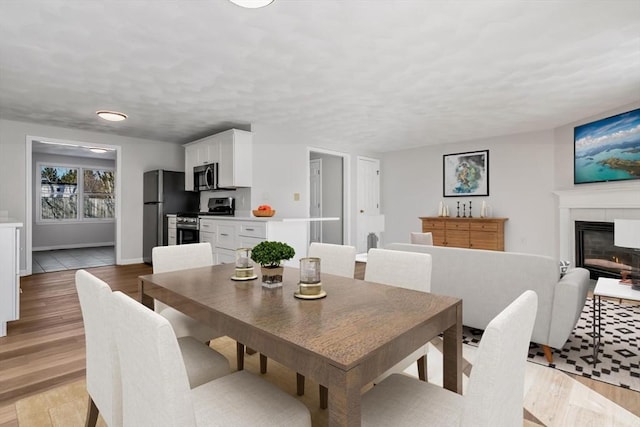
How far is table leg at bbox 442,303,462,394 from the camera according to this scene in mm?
1367

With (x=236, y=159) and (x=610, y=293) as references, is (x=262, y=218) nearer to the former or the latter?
(x=236, y=159)

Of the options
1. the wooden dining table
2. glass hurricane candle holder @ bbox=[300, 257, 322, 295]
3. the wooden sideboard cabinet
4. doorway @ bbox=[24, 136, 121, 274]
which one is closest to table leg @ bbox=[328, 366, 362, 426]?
the wooden dining table

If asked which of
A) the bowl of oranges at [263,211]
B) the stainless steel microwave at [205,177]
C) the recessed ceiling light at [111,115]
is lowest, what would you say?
the bowl of oranges at [263,211]

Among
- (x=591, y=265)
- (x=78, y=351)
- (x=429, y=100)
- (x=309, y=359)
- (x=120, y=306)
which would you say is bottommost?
(x=78, y=351)

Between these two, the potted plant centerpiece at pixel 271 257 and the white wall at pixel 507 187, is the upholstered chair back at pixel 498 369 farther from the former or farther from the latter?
the white wall at pixel 507 187

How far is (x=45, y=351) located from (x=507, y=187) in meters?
6.65

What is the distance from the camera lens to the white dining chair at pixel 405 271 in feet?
5.85

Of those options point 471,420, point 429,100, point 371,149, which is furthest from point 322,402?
point 371,149

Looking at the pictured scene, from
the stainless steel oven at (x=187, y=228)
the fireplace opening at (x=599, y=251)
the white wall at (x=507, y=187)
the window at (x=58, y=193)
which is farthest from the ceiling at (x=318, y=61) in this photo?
the window at (x=58, y=193)

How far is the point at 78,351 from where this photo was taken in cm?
256

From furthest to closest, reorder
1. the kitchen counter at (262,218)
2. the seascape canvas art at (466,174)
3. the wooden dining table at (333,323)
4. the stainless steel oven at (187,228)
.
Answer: the seascape canvas art at (466,174) → the stainless steel oven at (187,228) → the kitchen counter at (262,218) → the wooden dining table at (333,323)

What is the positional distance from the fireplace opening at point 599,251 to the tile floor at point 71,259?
7.70 m

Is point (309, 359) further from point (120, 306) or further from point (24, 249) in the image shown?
point (24, 249)

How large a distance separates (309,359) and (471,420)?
42 centimetres
